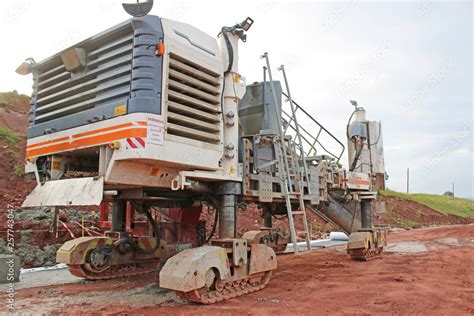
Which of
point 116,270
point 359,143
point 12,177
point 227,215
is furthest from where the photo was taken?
point 12,177

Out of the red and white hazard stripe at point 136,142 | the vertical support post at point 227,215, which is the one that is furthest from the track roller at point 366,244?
the red and white hazard stripe at point 136,142

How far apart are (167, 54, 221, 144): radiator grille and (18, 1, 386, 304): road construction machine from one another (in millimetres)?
18

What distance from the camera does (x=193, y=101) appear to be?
5.82 m

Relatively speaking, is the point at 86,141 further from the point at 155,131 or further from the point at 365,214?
the point at 365,214

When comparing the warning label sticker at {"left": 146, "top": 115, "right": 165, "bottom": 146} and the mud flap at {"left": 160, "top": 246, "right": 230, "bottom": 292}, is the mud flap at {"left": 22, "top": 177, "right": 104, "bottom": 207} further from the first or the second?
the mud flap at {"left": 160, "top": 246, "right": 230, "bottom": 292}

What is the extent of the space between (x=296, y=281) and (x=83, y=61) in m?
5.18

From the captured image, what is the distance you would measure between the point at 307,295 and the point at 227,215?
170 cm

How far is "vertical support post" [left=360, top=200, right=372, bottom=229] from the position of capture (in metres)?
11.0

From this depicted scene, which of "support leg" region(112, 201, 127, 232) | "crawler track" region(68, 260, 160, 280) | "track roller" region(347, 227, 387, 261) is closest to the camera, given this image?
"crawler track" region(68, 260, 160, 280)

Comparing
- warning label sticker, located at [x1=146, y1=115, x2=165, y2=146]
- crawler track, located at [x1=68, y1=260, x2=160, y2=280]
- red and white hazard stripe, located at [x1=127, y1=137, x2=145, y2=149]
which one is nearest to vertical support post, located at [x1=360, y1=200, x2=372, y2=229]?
crawler track, located at [x1=68, y1=260, x2=160, y2=280]

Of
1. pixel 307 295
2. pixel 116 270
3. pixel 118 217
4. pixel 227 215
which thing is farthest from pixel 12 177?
pixel 307 295

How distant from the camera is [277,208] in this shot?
10297mm

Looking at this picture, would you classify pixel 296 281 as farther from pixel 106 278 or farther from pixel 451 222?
pixel 451 222

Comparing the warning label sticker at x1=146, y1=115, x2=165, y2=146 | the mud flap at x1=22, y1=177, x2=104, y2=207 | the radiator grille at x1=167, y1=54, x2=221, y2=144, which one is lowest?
the mud flap at x1=22, y1=177, x2=104, y2=207
